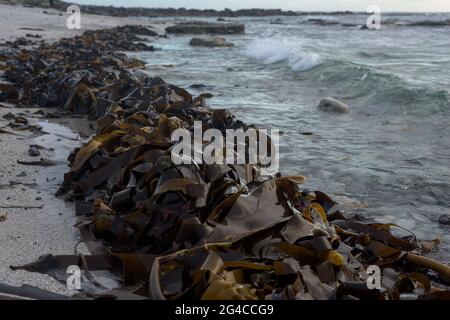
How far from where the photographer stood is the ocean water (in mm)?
3467

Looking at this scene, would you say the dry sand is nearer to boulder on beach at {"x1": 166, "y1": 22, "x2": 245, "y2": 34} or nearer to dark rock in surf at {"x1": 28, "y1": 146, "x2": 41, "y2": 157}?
dark rock in surf at {"x1": 28, "y1": 146, "x2": 41, "y2": 157}

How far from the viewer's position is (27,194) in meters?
2.99

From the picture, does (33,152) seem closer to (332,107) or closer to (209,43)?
(332,107)

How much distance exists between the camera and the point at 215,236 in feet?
6.97

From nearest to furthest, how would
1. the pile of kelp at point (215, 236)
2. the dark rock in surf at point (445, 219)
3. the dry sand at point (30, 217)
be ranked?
the pile of kelp at point (215, 236) → the dry sand at point (30, 217) → the dark rock in surf at point (445, 219)

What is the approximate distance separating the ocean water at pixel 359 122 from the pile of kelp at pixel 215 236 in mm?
536

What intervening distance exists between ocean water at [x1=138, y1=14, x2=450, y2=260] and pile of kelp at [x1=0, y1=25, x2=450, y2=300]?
1.76ft

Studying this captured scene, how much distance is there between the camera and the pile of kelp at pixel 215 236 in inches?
73.5

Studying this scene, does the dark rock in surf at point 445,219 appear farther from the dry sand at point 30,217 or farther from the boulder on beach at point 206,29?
the boulder on beach at point 206,29

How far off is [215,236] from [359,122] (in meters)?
4.31

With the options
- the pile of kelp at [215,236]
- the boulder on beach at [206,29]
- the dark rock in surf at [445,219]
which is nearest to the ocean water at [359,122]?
the dark rock in surf at [445,219]

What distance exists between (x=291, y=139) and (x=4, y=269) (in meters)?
3.41
